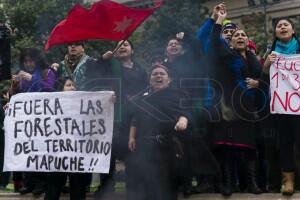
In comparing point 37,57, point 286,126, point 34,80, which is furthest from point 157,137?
point 37,57

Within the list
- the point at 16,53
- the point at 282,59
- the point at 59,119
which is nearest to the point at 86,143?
the point at 59,119

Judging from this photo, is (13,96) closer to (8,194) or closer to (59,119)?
(59,119)

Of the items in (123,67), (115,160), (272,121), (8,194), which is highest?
(123,67)

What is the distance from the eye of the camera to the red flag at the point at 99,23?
6.67 metres

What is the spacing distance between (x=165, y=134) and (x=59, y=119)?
4.25 feet

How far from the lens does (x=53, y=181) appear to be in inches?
264

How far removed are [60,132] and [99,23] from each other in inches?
51.2

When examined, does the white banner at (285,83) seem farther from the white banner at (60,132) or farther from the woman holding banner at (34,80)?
the woman holding banner at (34,80)


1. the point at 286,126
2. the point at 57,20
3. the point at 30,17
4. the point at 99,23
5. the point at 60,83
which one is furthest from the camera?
the point at 30,17

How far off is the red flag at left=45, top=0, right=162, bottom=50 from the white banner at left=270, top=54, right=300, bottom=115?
151cm

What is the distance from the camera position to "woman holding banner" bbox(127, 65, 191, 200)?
20.4 ft

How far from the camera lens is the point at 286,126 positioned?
6.67m

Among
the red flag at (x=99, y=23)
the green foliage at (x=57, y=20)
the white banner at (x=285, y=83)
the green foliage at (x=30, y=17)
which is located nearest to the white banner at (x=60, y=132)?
the red flag at (x=99, y=23)

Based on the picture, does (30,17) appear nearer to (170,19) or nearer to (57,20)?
(57,20)
